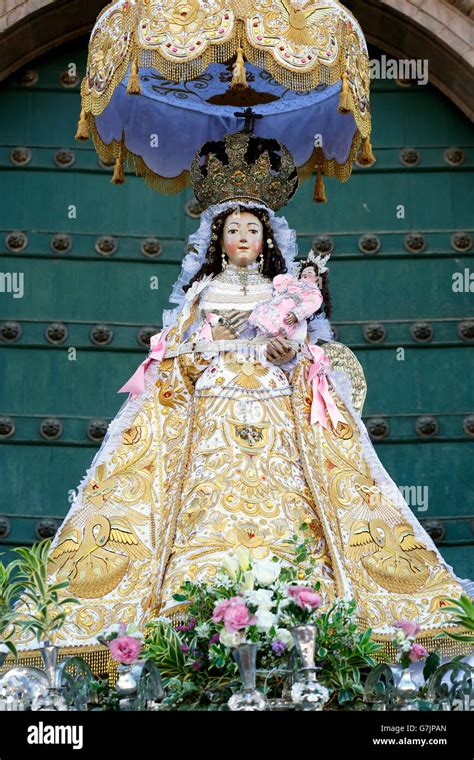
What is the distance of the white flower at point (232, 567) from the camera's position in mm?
6117

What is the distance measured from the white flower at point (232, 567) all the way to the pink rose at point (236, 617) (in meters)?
0.32

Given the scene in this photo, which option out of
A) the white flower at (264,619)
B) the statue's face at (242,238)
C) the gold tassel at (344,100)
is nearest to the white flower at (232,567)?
the white flower at (264,619)

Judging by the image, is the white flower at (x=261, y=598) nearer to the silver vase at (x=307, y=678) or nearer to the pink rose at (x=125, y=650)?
the silver vase at (x=307, y=678)

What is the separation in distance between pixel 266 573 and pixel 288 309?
169 cm

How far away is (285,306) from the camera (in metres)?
7.58

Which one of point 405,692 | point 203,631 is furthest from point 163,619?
point 405,692

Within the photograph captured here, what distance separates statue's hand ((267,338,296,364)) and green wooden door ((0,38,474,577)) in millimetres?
1542

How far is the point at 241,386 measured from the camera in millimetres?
7484

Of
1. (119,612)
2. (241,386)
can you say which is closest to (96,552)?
(119,612)

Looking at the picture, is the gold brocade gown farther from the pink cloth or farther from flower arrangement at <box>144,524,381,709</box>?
flower arrangement at <box>144,524,381,709</box>

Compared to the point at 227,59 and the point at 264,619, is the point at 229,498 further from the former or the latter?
the point at 227,59

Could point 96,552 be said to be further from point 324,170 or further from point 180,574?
point 324,170

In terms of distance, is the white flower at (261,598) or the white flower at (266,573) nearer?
the white flower at (261,598)

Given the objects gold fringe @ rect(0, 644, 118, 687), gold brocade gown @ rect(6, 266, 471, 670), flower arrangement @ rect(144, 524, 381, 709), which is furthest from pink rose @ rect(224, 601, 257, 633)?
gold fringe @ rect(0, 644, 118, 687)
